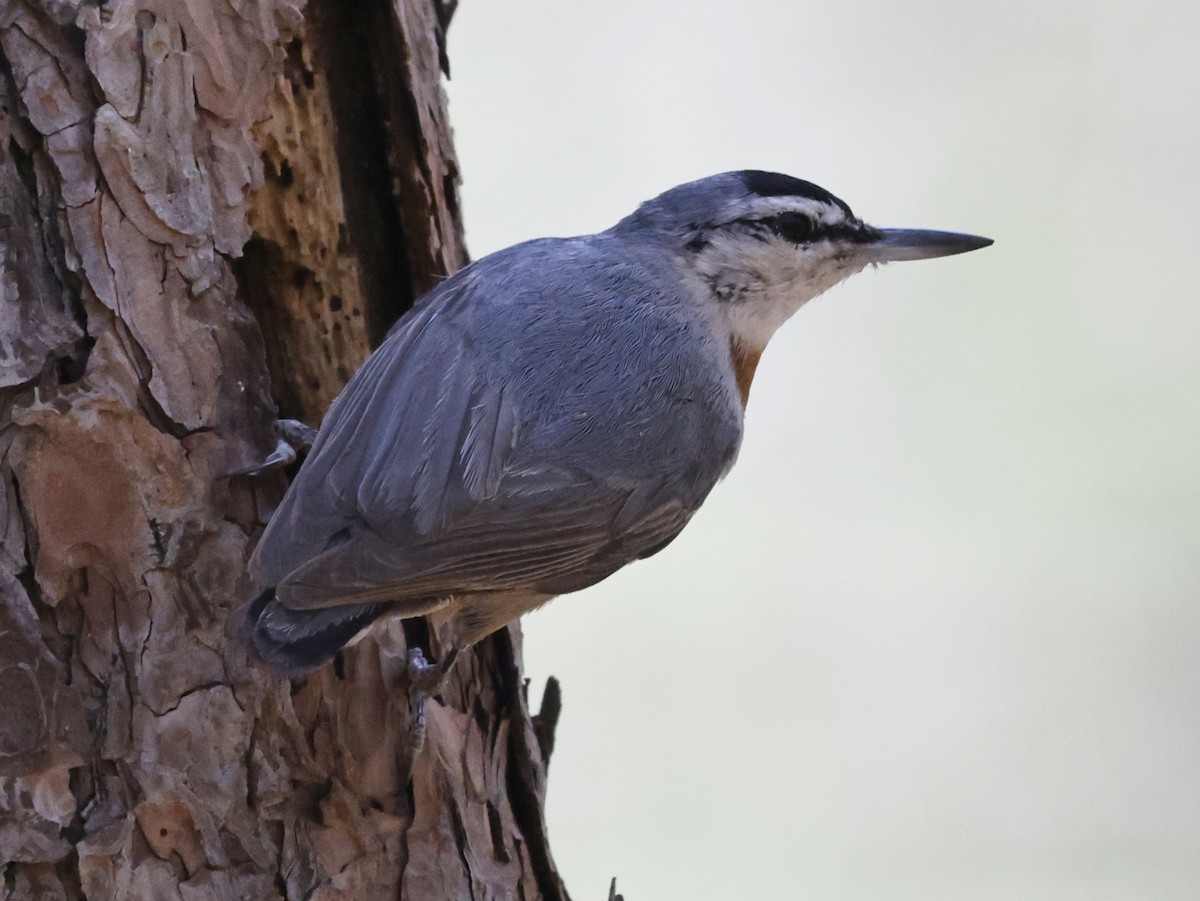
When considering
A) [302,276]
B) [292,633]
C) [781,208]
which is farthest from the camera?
[781,208]

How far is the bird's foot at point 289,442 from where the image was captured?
174 cm

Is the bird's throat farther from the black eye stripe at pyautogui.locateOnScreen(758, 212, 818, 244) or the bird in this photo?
the black eye stripe at pyautogui.locateOnScreen(758, 212, 818, 244)

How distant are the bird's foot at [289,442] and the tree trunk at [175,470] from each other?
0.06 feet

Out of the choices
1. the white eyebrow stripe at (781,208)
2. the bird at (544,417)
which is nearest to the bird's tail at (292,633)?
the bird at (544,417)

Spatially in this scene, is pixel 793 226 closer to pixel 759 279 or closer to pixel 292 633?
pixel 759 279

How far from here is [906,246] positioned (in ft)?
6.92

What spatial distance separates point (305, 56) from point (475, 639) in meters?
0.91

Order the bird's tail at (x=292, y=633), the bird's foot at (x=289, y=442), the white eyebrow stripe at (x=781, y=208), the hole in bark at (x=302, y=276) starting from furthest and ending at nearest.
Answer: the white eyebrow stripe at (x=781, y=208) < the hole in bark at (x=302, y=276) < the bird's foot at (x=289, y=442) < the bird's tail at (x=292, y=633)

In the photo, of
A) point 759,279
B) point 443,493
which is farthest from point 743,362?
point 443,493

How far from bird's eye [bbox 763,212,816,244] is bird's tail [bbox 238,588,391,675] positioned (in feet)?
3.07

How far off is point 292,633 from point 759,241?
999mm

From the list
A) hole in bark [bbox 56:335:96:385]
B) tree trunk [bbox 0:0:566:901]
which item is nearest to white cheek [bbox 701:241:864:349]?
tree trunk [bbox 0:0:566:901]

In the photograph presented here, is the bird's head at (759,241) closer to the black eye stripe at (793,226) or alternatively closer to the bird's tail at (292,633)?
the black eye stripe at (793,226)

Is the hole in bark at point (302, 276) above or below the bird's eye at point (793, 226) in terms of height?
below
